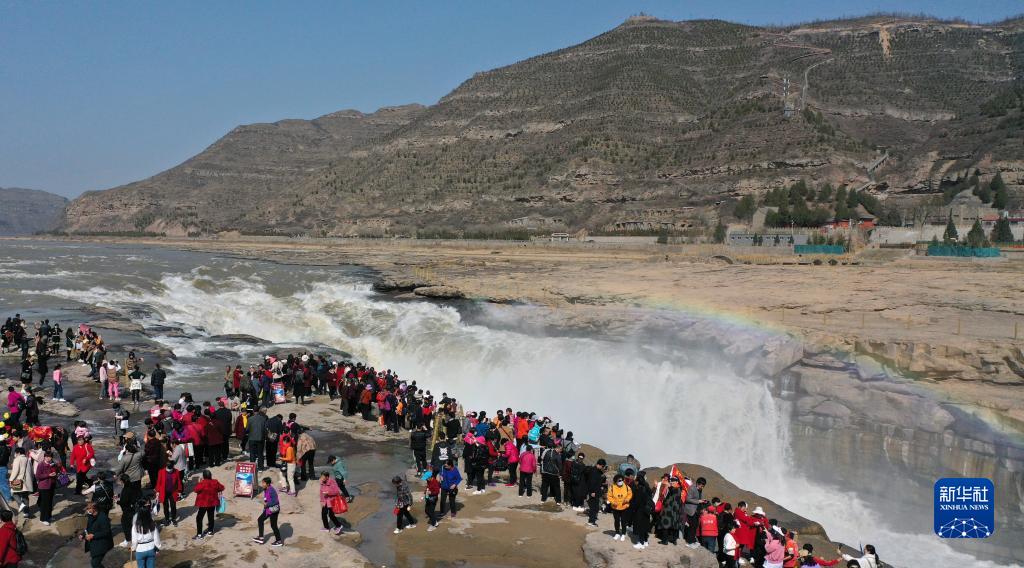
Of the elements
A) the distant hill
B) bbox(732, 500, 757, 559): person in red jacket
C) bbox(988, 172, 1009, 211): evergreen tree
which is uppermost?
the distant hill

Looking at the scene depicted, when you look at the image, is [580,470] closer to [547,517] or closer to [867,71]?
[547,517]

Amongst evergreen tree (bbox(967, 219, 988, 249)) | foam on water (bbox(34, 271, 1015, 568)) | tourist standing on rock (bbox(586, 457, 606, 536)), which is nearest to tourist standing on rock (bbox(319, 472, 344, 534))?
tourist standing on rock (bbox(586, 457, 606, 536))

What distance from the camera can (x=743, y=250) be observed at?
6312 cm

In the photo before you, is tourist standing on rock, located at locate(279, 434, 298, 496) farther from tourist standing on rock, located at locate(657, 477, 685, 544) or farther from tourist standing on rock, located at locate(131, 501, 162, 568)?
tourist standing on rock, located at locate(657, 477, 685, 544)

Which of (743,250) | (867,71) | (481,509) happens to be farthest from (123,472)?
(867,71)

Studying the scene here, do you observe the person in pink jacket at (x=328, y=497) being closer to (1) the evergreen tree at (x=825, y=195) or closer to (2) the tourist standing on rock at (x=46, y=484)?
(2) the tourist standing on rock at (x=46, y=484)

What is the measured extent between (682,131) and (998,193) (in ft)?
224

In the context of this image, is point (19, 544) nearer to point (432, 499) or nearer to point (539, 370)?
point (432, 499)

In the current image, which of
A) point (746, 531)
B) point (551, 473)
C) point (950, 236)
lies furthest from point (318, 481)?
point (950, 236)

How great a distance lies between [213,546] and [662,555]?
6.49 metres

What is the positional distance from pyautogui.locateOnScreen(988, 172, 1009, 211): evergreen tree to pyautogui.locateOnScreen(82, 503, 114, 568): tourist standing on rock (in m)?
83.3

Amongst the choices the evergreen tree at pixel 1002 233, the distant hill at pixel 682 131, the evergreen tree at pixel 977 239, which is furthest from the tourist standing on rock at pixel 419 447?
the distant hill at pixel 682 131

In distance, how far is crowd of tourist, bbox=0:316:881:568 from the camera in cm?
1042

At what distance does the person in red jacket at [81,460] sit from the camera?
11898 mm
